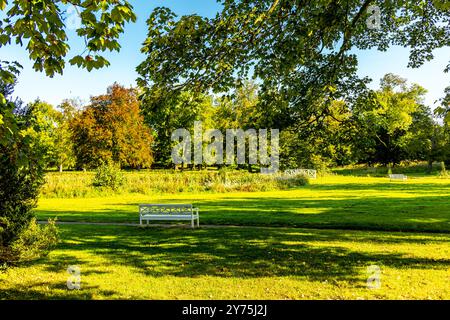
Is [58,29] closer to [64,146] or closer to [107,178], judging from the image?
[107,178]

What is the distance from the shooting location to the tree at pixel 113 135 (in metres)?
51.6

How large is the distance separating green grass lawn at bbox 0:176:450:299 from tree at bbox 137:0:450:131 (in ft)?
11.6

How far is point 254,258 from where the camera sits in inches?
357

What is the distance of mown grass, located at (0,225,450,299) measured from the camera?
22.3 feet

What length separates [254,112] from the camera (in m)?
9.92

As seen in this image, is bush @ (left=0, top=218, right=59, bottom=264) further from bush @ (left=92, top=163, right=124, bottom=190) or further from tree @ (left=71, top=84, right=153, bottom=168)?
tree @ (left=71, top=84, right=153, bottom=168)

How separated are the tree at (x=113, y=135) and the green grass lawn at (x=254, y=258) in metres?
36.2

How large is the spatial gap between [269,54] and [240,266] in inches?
195

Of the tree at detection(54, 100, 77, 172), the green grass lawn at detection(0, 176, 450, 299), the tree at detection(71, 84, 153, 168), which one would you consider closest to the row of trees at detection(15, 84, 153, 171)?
the tree at detection(71, 84, 153, 168)

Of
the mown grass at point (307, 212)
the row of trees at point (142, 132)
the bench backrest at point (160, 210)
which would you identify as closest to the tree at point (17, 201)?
the bench backrest at point (160, 210)

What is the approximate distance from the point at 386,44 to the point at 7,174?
539 inches

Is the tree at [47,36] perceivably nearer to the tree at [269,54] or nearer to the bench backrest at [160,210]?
the tree at [269,54]

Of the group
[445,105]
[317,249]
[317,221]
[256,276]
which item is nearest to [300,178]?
[317,221]

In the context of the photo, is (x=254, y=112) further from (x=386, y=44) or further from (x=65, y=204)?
(x=65, y=204)
